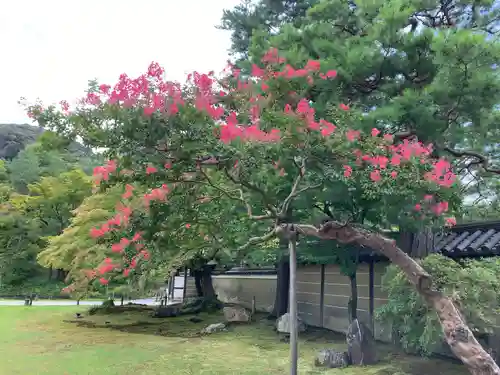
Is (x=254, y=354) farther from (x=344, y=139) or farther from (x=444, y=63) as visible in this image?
(x=444, y=63)

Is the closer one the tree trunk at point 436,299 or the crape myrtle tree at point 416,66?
the tree trunk at point 436,299

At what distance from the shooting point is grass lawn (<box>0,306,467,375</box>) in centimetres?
730

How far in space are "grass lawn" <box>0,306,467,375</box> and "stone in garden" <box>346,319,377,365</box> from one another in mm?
229

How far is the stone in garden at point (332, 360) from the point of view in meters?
7.48

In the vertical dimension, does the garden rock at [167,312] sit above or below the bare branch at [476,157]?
below

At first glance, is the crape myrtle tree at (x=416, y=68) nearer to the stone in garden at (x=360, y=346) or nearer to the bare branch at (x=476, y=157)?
the bare branch at (x=476, y=157)

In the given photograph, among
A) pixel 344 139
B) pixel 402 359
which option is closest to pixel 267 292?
pixel 402 359

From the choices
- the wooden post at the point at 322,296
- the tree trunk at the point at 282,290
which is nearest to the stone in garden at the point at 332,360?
the wooden post at the point at 322,296

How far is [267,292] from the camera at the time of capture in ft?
52.6

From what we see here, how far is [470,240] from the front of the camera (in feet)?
25.3

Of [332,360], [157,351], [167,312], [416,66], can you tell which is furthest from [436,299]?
[167,312]

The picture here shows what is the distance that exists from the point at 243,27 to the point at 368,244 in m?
8.30

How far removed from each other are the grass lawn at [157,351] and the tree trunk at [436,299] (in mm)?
2806

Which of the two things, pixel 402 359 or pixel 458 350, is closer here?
pixel 458 350
